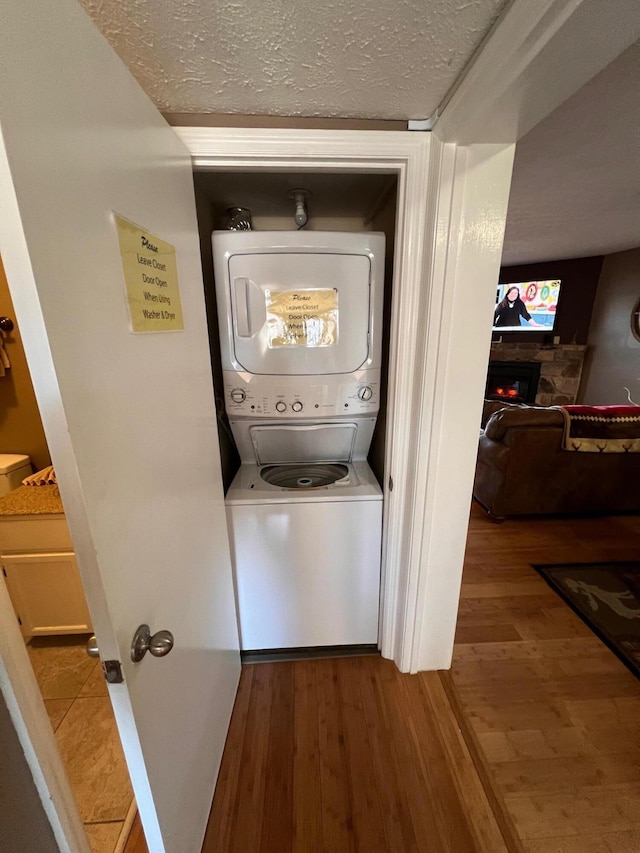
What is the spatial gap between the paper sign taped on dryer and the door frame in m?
0.25

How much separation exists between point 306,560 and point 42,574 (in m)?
1.17

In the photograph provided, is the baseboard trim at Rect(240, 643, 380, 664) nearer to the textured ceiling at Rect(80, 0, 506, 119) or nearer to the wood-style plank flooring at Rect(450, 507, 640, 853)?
the wood-style plank flooring at Rect(450, 507, 640, 853)

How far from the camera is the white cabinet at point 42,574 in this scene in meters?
1.41

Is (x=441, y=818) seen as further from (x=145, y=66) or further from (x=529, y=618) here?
(x=145, y=66)

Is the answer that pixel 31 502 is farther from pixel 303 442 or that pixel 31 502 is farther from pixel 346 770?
pixel 346 770

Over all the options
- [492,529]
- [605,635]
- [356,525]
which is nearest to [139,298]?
[356,525]

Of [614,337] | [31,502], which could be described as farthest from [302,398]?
[614,337]

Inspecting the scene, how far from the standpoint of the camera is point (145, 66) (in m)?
0.75

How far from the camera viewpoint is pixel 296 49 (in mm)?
695

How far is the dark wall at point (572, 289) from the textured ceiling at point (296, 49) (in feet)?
16.3

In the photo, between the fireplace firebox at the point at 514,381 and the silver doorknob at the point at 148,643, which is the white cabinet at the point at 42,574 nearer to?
the silver doorknob at the point at 148,643

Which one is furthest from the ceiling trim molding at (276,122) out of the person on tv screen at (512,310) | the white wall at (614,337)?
the person on tv screen at (512,310)

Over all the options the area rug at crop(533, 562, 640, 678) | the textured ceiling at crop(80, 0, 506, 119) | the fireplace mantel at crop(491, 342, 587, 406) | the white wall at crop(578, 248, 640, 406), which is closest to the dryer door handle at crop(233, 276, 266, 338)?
the textured ceiling at crop(80, 0, 506, 119)

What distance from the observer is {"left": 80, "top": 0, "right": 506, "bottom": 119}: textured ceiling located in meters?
0.60
